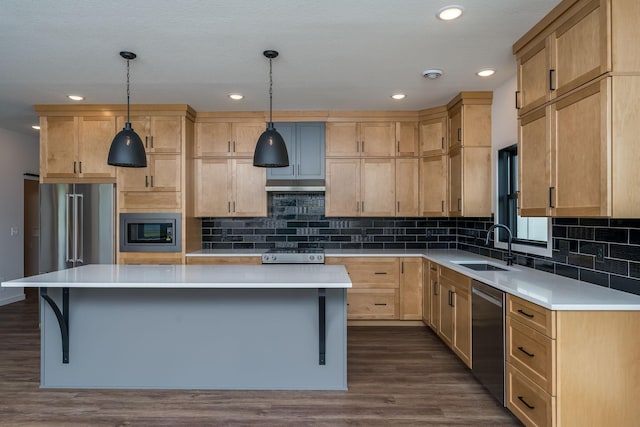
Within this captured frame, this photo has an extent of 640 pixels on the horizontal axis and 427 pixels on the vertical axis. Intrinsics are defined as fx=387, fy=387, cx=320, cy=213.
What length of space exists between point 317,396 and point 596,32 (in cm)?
278

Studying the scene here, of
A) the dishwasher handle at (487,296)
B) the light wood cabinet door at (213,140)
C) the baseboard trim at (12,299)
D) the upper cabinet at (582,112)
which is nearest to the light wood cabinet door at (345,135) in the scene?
the light wood cabinet door at (213,140)

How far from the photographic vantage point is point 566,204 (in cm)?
228

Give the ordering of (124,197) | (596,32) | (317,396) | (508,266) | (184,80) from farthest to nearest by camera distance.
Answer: (124,197)
(184,80)
(508,266)
(317,396)
(596,32)

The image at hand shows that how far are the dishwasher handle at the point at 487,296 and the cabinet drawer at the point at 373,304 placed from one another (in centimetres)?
152

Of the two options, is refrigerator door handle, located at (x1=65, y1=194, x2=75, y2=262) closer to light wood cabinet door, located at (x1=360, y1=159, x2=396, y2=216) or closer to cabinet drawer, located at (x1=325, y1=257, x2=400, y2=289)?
cabinet drawer, located at (x1=325, y1=257, x2=400, y2=289)

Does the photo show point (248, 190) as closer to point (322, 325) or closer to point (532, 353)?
point (322, 325)

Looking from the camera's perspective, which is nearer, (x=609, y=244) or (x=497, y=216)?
(x=609, y=244)

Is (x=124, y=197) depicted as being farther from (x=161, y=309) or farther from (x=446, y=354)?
(x=446, y=354)

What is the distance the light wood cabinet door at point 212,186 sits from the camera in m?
4.74

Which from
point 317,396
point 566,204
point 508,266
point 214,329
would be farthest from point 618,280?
point 214,329

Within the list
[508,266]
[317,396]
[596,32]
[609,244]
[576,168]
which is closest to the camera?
[596,32]

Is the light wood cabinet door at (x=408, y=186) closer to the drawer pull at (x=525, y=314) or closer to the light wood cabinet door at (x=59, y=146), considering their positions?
the drawer pull at (x=525, y=314)

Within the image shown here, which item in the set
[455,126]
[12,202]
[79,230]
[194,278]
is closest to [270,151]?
[194,278]

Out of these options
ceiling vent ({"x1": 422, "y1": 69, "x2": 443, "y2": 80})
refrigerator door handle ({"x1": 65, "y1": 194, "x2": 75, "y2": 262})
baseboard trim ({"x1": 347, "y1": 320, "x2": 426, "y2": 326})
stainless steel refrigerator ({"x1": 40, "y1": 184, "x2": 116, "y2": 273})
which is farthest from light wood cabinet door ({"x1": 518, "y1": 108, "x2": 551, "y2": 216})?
refrigerator door handle ({"x1": 65, "y1": 194, "x2": 75, "y2": 262})
